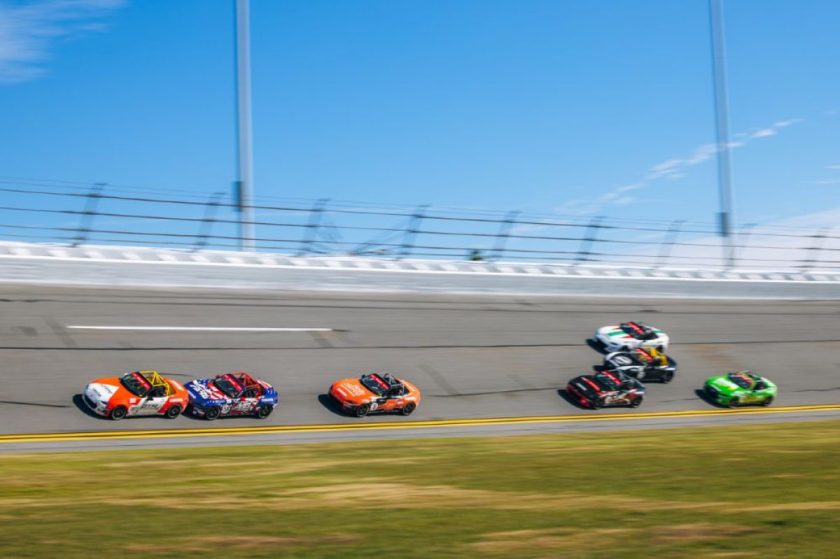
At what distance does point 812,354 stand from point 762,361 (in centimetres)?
247

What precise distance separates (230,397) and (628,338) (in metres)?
11.8

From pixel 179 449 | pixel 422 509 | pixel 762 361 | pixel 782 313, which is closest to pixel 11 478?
pixel 179 449

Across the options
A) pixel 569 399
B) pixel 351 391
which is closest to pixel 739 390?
pixel 569 399

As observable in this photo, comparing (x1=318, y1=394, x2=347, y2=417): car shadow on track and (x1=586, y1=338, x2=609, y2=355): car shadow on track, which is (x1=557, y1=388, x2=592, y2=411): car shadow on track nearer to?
(x1=586, y1=338, x2=609, y2=355): car shadow on track

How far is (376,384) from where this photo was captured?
715 inches

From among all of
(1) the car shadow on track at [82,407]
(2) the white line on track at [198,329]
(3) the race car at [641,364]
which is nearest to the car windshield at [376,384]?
(2) the white line on track at [198,329]

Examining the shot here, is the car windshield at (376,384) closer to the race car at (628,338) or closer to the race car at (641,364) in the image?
the race car at (641,364)

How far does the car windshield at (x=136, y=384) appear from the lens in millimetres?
15922

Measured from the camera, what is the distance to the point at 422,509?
7.94 metres

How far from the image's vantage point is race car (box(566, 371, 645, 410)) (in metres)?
20.3

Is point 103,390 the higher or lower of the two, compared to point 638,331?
higher

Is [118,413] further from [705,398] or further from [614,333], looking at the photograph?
[705,398]

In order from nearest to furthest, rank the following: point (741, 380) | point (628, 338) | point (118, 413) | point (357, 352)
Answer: point (118, 413) → point (357, 352) → point (741, 380) → point (628, 338)

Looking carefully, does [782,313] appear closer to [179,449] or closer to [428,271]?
[428,271]
